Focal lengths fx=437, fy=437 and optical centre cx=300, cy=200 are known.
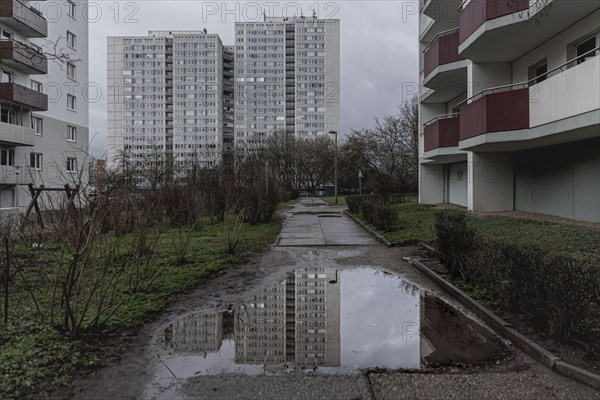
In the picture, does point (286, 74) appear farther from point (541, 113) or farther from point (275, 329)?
point (275, 329)

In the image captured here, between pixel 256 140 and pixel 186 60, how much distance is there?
2687 inches

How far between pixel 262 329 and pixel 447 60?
Answer: 1700cm

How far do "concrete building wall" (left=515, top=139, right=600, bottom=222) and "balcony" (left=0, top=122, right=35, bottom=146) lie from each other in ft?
97.4

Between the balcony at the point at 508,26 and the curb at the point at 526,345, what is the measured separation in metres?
8.11

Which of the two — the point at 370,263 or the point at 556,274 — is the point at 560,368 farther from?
the point at 370,263

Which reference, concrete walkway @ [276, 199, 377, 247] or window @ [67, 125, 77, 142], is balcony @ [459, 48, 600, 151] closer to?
concrete walkway @ [276, 199, 377, 247]

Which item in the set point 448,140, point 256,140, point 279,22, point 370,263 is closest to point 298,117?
point 279,22

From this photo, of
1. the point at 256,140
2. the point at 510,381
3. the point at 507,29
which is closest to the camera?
the point at 510,381

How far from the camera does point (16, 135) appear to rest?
95.8 feet

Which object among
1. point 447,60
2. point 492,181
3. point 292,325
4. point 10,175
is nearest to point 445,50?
point 447,60

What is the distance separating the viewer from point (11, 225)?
9312 millimetres

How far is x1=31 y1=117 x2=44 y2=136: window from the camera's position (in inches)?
1304

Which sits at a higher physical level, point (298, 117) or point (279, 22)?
point (279, 22)

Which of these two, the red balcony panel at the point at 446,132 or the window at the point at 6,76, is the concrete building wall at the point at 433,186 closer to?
the red balcony panel at the point at 446,132
